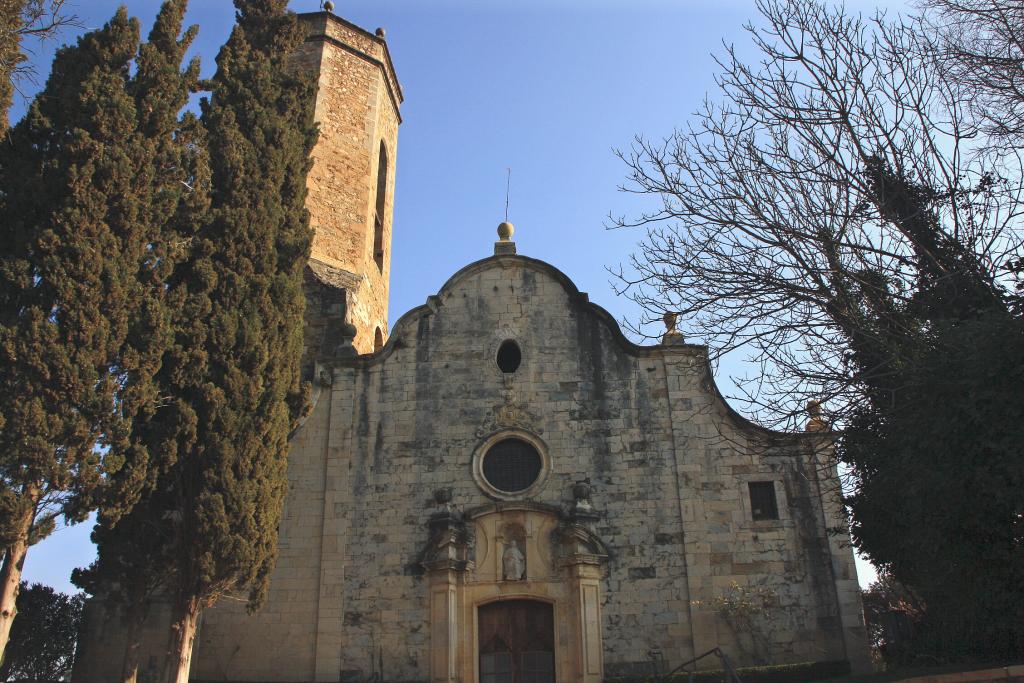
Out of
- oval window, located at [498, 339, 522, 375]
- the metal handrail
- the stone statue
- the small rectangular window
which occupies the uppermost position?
oval window, located at [498, 339, 522, 375]

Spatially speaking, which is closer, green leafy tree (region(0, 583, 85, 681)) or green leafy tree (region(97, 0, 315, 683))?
green leafy tree (region(97, 0, 315, 683))

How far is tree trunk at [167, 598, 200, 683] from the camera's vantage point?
12.1 m

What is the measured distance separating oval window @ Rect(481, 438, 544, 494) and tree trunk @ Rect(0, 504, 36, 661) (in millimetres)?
7088

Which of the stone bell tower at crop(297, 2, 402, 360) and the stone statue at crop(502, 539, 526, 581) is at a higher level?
the stone bell tower at crop(297, 2, 402, 360)

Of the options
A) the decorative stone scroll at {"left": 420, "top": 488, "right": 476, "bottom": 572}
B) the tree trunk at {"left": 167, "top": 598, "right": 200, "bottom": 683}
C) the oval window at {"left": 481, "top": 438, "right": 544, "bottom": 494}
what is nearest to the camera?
the tree trunk at {"left": 167, "top": 598, "right": 200, "bottom": 683}

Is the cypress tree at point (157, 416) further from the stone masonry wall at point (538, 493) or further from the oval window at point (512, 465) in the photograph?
the oval window at point (512, 465)

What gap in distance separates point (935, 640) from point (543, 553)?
600cm

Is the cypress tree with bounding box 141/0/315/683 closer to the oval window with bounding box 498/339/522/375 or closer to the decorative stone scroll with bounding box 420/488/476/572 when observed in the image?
the decorative stone scroll with bounding box 420/488/476/572

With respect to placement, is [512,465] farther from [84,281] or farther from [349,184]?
[349,184]

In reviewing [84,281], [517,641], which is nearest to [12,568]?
[84,281]

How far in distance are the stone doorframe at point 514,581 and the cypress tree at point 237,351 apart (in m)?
2.79

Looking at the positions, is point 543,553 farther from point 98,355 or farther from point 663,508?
point 98,355

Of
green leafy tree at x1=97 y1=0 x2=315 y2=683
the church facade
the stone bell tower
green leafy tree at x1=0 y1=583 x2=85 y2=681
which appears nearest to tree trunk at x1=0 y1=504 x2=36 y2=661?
green leafy tree at x1=97 y1=0 x2=315 y2=683

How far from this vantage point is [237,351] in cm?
1339
